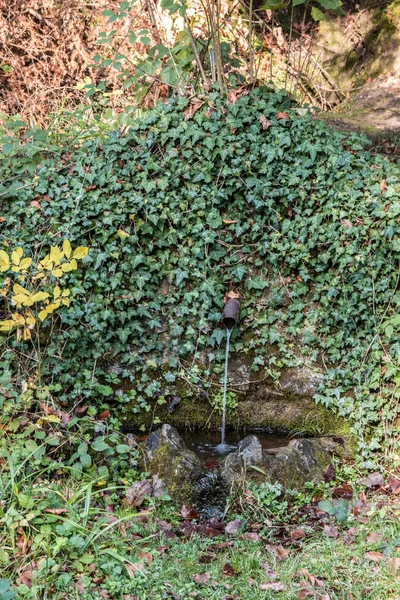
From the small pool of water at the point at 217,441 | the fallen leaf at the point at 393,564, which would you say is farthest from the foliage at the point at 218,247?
the fallen leaf at the point at 393,564

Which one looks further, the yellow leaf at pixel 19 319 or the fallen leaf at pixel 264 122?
the fallen leaf at pixel 264 122

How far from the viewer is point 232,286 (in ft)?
19.2

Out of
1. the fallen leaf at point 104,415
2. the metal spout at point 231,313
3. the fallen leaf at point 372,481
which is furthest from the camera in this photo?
the metal spout at point 231,313

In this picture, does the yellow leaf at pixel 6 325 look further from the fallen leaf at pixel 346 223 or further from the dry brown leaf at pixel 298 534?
the fallen leaf at pixel 346 223

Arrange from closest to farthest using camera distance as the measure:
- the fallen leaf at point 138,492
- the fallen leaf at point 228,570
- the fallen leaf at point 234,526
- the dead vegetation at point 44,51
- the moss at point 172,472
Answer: the fallen leaf at point 228,570 → the fallen leaf at point 234,526 → the fallen leaf at point 138,492 → the moss at point 172,472 → the dead vegetation at point 44,51

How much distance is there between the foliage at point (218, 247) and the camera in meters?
5.45

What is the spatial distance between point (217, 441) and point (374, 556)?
6.45 feet

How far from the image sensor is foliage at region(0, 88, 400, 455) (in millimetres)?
5445

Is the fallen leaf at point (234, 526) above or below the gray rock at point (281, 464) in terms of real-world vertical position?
below

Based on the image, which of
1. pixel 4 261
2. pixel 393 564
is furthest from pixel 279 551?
pixel 4 261

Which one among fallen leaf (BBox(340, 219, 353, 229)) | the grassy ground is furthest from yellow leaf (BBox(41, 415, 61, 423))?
fallen leaf (BBox(340, 219, 353, 229))

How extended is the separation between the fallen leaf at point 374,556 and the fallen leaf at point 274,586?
57 centimetres

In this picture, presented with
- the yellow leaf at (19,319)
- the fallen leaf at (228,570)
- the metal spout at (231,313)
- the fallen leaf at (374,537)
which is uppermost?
the yellow leaf at (19,319)

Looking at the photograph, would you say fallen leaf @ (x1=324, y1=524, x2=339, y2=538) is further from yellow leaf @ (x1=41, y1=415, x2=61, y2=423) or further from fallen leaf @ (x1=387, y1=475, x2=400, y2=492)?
yellow leaf @ (x1=41, y1=415, x2=61, y2=423)
